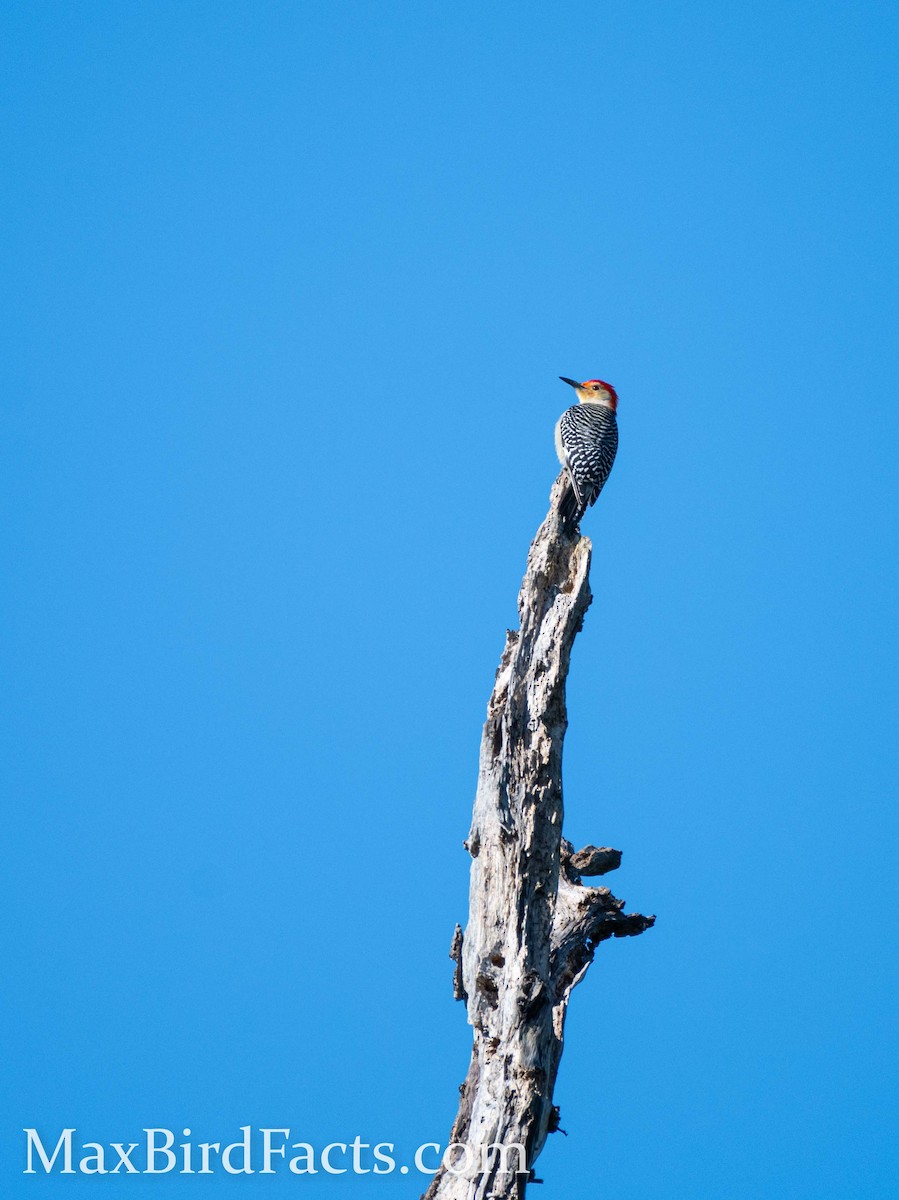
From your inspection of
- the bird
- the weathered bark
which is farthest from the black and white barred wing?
the weathered bark

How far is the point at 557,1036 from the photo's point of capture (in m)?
5.86

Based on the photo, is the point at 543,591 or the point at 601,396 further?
the point at 601,396

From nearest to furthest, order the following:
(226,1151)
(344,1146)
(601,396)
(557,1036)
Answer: (557,1036) → (344,1146) → (226,1151) → (601,396)

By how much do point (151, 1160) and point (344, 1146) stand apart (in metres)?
1.83

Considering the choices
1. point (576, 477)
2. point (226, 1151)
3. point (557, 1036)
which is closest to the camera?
point (557, 1036)

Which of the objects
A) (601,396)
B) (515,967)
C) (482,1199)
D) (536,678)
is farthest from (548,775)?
(601,396)

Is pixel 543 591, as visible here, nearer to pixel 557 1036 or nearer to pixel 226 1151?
pixel 557 1036

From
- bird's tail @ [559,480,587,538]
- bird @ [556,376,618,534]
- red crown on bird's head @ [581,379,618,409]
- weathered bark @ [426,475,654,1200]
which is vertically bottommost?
weathered bark @ [426,475,654,1200]

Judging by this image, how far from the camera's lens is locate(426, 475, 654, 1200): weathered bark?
564 centimetres

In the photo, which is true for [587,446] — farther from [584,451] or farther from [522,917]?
[522,917]

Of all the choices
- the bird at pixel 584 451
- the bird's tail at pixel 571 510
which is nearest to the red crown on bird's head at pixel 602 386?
the bird at pixel 584 451

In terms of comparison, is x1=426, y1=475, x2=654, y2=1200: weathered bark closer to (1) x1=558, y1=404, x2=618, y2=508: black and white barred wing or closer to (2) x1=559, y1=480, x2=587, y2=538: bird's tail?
(2) x1=559, y1=480, x2=587, y2=538: bird's tail

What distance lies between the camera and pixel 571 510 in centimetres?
692

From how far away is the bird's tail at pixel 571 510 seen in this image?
670cm
